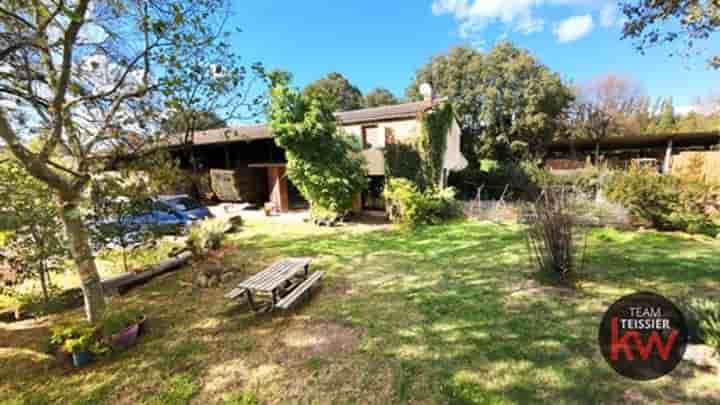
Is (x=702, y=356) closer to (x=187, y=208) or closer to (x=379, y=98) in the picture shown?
(x=187, y=208)

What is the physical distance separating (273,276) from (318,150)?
24.5 ft

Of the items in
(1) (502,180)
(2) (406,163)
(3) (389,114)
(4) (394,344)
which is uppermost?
(3) (389,114)

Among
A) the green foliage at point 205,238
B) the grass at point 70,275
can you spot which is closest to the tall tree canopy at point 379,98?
the green foliage at point 205,238

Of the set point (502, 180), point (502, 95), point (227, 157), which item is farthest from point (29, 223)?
point (502, 95)

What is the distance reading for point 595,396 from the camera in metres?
2.56

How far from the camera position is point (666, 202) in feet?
28.0

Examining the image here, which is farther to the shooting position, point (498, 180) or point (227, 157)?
point (498, 180)

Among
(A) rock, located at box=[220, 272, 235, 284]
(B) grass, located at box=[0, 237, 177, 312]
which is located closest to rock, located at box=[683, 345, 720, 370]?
(A) rock, located at box=[220, 272, 235, 284]

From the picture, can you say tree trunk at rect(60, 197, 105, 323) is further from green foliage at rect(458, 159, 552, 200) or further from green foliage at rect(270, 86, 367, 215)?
green foliage at rect(458, 159, 552, 200)

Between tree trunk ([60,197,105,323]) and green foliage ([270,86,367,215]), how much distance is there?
26.0ft

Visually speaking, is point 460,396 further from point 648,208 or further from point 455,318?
point 648,208

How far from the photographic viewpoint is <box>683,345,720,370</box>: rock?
2748 mm

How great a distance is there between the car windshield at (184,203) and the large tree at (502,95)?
75.0 ft

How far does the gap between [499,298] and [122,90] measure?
6676 mm
